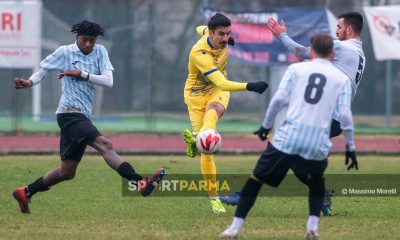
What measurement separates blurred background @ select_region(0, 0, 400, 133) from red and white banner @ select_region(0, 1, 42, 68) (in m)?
2.59

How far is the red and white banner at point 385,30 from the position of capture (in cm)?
2527

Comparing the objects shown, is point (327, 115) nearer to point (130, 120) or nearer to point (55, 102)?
point (55, 102)

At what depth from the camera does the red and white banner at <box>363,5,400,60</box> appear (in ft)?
82.9

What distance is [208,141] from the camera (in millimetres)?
11945

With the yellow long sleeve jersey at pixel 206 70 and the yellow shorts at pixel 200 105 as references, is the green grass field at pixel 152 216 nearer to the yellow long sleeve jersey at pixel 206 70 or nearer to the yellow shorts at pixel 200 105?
the yellow shorts at pixel 200 105

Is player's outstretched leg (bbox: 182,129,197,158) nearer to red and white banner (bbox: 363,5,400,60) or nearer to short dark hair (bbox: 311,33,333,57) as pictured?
short dark hair (bbox: 311,33,333,57)

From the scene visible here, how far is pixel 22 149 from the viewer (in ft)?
68.9

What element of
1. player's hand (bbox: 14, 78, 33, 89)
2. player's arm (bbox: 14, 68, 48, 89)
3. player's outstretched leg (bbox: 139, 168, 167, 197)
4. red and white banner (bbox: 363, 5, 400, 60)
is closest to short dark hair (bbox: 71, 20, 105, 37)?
player's arm (bbox: 14, 68, 48, 89)

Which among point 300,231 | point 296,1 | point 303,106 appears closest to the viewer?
point 303,106

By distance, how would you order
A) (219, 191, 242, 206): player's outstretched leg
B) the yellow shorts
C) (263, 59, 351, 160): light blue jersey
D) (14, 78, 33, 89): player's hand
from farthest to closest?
the yellow shorts, (219, 191, 242, 206): player's outstretched leg, (14, 78, 33, 89): player's hand, (263, 59, 351, 160): light blue jersey

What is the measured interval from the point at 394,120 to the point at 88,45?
18.5 m

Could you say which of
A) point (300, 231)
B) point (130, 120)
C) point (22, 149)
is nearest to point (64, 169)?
point (300, 231)

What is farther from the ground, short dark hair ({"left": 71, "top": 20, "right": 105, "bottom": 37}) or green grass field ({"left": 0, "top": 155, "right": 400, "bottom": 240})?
short dark hair ({"left": 71, "top": 20, "right": 105, "bottom": 37})

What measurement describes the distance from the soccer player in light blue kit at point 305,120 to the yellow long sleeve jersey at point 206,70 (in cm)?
222
